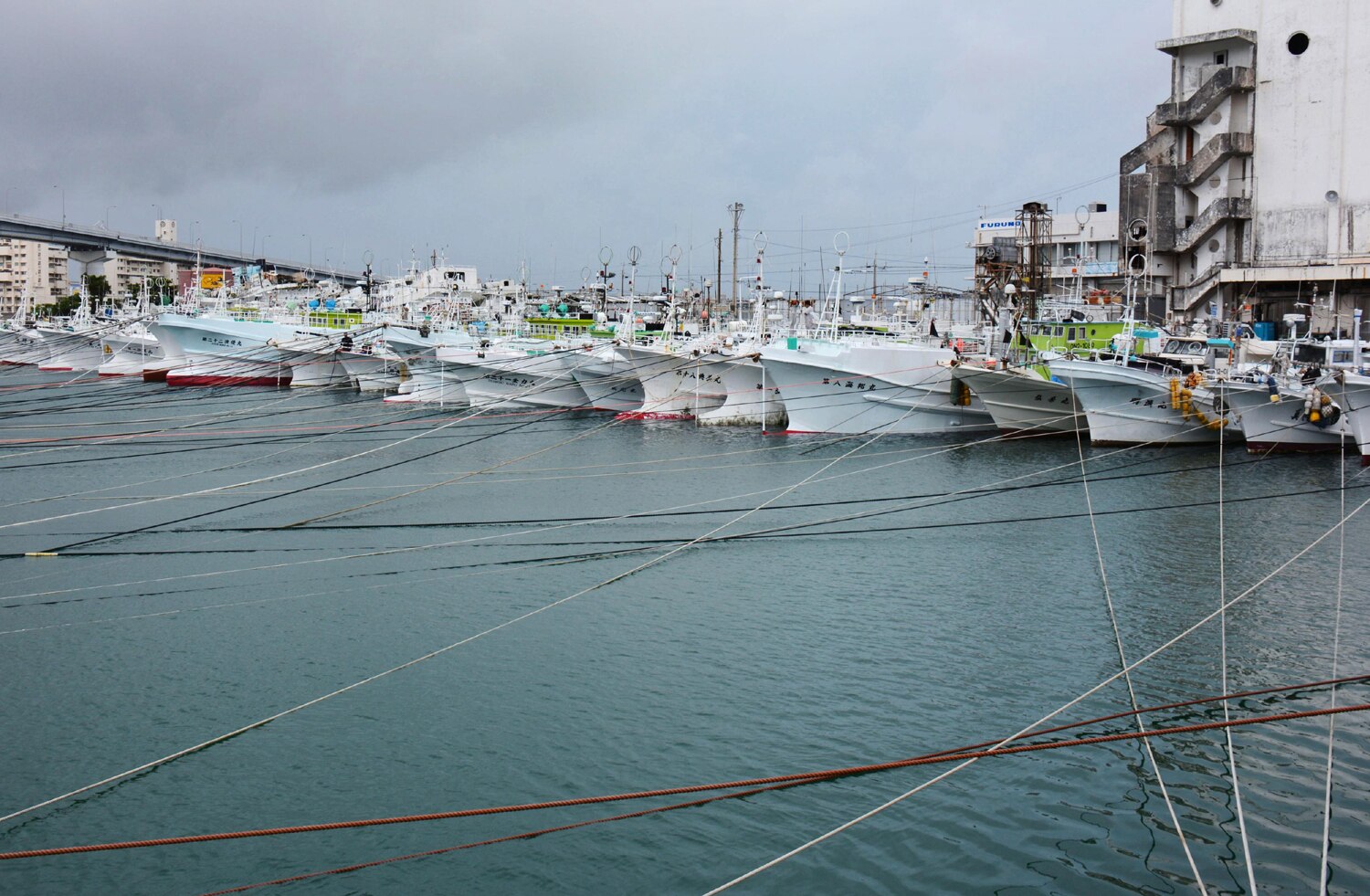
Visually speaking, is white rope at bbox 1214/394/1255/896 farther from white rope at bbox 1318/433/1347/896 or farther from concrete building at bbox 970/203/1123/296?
concrete building at bbox 970/203/1123/296

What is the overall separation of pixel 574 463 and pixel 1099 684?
19867mm

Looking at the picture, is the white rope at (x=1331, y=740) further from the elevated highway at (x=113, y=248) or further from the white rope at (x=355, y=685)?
the elevated highway at (x=113, y=248)

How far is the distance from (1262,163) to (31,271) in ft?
461

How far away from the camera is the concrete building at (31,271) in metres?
140

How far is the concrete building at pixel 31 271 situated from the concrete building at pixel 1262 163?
13160 centimetres

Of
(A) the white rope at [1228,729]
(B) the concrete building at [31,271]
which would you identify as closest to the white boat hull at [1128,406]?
(A) the white rope at [1228,729]

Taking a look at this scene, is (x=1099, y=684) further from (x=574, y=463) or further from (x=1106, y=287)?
(x=1106, y=287)

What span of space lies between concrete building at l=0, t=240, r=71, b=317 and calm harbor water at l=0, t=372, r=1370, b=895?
131749mm

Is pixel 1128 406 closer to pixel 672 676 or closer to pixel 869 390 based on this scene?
pixel 869 390

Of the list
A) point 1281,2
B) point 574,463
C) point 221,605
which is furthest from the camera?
point 1281,2

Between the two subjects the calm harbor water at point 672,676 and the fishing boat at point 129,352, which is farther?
the fishing boat at point 129,352

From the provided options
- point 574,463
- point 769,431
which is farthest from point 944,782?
point 769,431

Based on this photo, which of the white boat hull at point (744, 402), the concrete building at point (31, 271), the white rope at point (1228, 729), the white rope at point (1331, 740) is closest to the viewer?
the white rope at point (1331, 740)

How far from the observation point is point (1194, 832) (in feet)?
32.2
